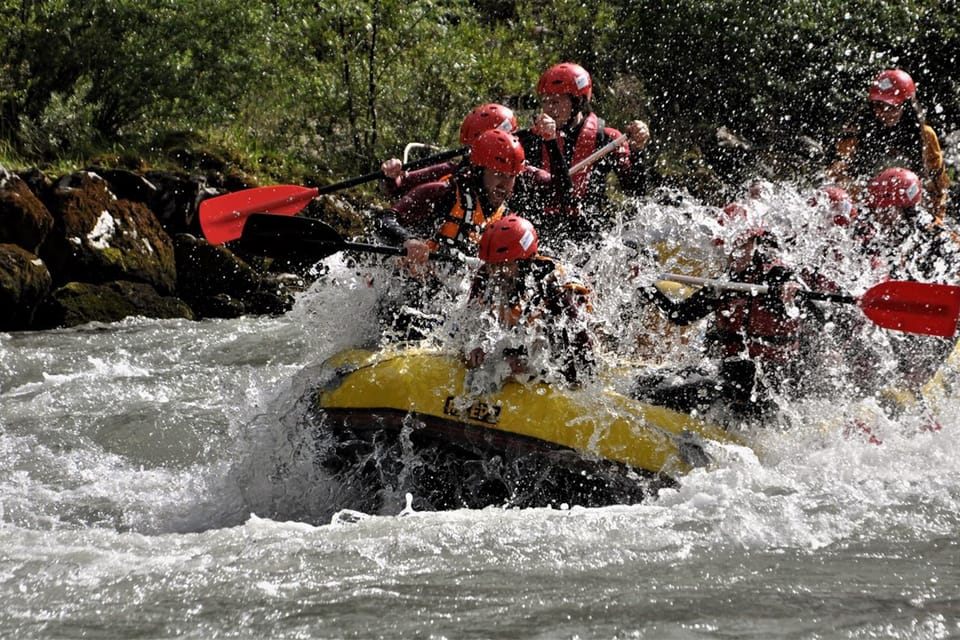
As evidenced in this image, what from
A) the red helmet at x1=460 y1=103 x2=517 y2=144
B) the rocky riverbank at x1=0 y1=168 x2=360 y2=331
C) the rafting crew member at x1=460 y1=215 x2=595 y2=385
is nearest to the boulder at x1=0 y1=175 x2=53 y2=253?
the rocky riverbank at x1=0 y1=168 x2=360 y2=331

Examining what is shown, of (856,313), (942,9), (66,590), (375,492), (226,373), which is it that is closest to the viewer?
(66,590)

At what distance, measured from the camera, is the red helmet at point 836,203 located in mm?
5410

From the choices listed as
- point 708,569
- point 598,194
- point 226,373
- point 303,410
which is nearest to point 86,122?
point 226,373

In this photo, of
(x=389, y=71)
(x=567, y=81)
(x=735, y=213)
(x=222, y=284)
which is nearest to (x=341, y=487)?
(x=735, y=213)

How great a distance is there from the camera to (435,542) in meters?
3.54

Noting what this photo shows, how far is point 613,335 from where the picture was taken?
525 centimetres

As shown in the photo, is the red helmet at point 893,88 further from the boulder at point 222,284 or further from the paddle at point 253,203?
the boulder at point 222,284

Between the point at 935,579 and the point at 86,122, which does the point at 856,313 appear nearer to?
the point at 935,579

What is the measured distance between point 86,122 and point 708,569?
8.20m

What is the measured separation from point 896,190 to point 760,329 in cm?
146

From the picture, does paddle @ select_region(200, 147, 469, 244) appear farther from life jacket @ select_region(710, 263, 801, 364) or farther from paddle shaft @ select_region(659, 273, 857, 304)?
life jacket @ select_region(710, 263, 801, 364)

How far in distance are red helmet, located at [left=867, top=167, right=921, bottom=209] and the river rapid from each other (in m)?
0.47

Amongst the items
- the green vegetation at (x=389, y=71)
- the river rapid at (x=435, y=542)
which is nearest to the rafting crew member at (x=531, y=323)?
the river rapid at (x=435, y=542)

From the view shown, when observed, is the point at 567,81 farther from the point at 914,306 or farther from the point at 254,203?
the point at 914,306
